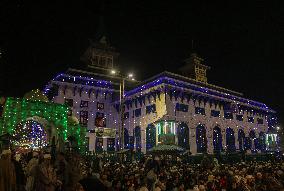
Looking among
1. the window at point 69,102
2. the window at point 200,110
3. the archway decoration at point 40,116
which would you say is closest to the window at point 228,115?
the window at point 200,110

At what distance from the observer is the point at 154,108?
126ft

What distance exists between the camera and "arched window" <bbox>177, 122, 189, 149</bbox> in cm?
3756

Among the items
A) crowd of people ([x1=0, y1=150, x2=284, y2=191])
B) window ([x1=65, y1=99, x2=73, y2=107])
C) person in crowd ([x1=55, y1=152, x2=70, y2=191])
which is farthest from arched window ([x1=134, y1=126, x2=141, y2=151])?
person in crowd ([x1=55, y1=152, x2=70, y2=191])

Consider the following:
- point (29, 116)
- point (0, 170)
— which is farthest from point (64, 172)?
point (29, 116)

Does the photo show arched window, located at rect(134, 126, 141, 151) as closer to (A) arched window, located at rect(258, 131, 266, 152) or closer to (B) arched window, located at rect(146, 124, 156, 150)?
(B) arched window, located at rect(146, 124, 156, 150)

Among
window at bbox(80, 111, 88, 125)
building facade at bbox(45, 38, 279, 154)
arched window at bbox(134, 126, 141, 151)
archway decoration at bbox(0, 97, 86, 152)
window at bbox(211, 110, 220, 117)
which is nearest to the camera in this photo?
archway decoration at bbox(0, 97, 86, 152)

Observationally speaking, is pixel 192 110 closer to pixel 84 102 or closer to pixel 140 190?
pixel 84 102

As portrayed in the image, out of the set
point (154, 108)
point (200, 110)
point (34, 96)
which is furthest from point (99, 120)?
point (200, 110)

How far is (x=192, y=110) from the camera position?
131ft

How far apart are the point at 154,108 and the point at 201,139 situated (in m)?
8.32

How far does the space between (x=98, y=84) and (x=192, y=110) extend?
44.5 ft

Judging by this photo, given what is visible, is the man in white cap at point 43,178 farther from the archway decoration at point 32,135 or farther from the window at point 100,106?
the window at point 100,106

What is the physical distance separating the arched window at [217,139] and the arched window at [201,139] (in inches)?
103

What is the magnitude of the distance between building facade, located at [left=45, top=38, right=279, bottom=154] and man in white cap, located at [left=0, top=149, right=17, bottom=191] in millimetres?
22778
